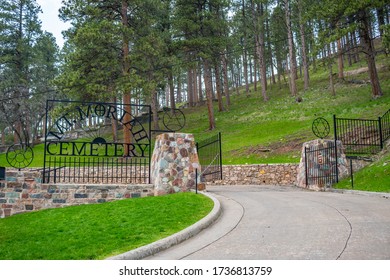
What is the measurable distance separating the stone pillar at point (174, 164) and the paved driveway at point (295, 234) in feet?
9.72

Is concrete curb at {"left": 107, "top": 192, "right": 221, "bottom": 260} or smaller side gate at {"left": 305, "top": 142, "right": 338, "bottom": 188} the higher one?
smaller side gate at {"left": 305, "top": 142, "right": 338, "bottom": 188}

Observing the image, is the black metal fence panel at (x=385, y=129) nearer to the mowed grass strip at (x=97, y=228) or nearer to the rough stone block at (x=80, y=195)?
the mowed grass strip at (x=97, y=228)

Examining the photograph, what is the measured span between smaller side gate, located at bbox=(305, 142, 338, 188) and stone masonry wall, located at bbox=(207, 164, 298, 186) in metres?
2.30

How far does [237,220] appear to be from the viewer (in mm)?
Result: 7711

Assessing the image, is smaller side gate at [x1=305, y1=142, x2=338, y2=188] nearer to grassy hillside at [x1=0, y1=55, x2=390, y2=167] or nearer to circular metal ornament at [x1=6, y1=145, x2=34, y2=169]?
grassy hillside at [x1=0, y1=55, x2=390, y2=167]

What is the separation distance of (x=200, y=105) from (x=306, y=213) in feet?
124

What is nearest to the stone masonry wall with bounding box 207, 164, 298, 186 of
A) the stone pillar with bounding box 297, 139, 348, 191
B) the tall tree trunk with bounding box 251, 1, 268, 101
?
the stone pillar with bounding box 297, 139, 348, 191

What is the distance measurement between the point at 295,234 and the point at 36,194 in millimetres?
9313

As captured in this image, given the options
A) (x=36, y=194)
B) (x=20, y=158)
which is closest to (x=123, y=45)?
(x=20, y=158)

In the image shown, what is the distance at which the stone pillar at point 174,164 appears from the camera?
12016 mm

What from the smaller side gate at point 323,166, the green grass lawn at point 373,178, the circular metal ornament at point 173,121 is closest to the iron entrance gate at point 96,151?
the circular metal ornament at point 173,121

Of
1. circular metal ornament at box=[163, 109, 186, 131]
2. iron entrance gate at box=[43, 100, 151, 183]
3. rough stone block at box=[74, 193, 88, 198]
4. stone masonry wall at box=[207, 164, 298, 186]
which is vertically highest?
circular metal ornament at box=[163, 109, 186, 131]

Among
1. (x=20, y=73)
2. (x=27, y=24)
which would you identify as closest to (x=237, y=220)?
(x=20, y=73)

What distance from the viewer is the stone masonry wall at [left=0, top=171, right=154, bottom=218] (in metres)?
11.8
